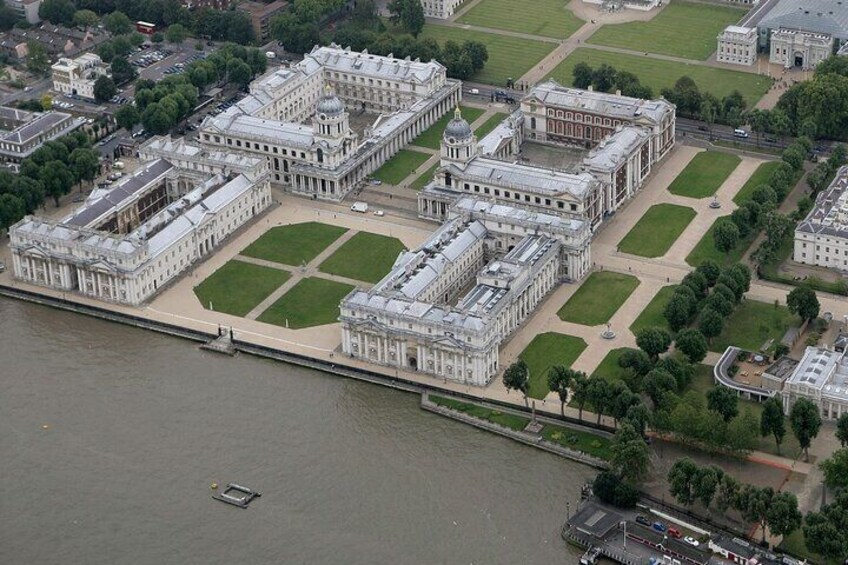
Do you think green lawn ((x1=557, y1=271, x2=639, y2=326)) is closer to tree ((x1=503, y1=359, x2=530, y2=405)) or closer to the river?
tree ((x1=503, y1=359, x2=530, y2=405))

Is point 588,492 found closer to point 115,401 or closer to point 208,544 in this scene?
point 208,544

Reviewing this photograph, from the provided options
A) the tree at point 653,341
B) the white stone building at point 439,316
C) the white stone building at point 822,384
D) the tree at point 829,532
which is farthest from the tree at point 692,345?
the tree at point 829,532

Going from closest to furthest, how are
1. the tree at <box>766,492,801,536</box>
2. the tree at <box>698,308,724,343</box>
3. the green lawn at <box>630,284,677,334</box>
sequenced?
the tree at <box>766,492,801,536</box> < the tree at <box>698,308,724,343</box> < the green lawn at <box>630,284,677,334</box>

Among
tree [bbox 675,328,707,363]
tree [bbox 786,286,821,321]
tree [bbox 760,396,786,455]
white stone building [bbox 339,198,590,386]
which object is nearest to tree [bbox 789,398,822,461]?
tree [bbox 760,396,786,455]

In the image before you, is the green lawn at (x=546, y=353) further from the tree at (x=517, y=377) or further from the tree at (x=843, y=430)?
the tree at (x=843, y=430)

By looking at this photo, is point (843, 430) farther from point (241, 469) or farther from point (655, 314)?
point (241, 469)

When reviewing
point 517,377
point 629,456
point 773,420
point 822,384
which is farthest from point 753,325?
point 629,456

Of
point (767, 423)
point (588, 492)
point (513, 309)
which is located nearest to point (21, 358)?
point (513, 309)
